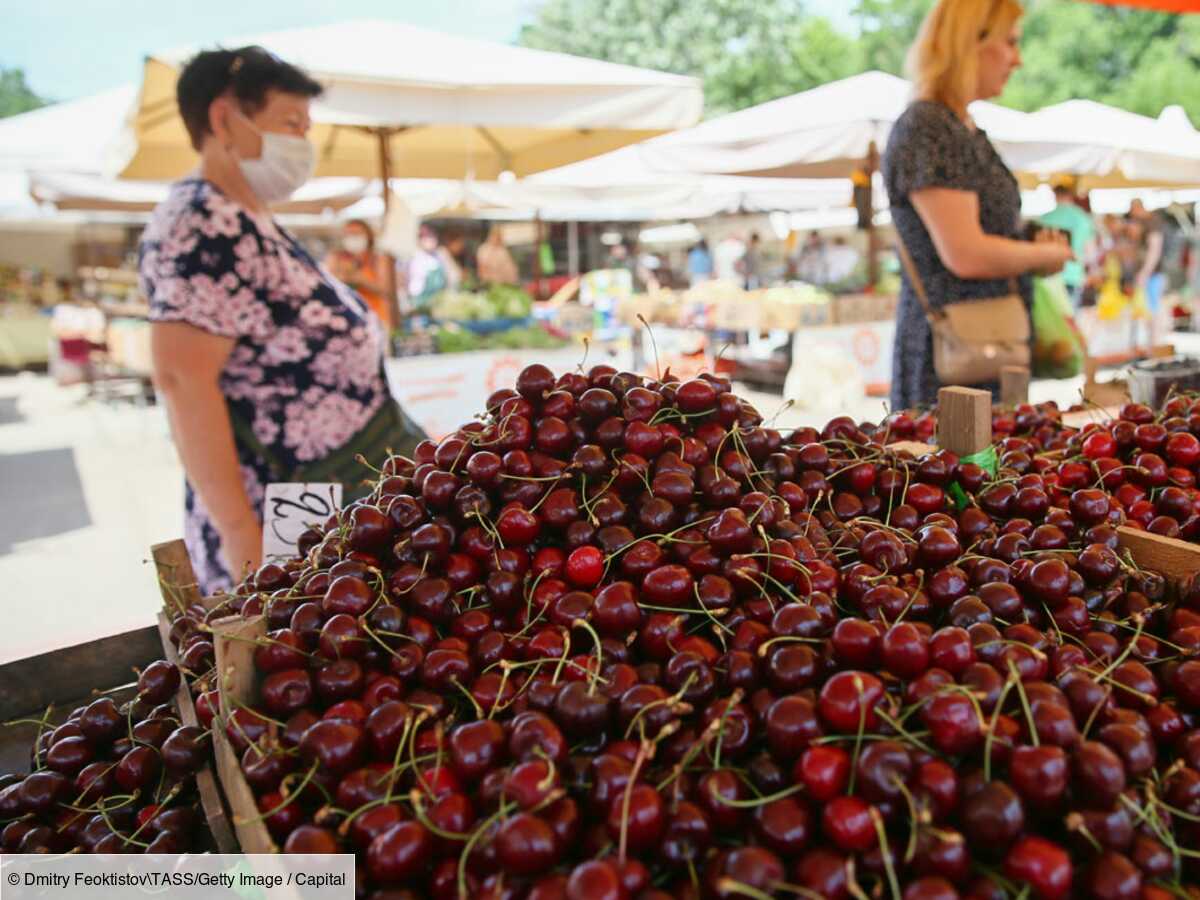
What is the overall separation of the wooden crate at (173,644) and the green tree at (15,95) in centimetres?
4117

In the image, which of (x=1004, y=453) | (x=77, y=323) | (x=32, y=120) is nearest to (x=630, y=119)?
(x=1004, y=453)

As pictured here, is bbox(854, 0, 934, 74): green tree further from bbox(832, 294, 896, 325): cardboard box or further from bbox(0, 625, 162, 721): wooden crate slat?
bbox(0, 625, 162, 721): wooden crate slat

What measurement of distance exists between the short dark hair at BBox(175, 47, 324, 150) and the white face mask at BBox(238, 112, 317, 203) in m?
0.08

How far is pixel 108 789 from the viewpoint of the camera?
117 centimetres

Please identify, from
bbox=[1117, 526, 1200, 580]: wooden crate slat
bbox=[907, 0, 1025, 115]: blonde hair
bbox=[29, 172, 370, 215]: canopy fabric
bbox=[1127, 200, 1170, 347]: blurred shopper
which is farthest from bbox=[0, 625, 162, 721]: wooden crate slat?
bbox=[1127, 200, 1170, 347]: blurred shopper

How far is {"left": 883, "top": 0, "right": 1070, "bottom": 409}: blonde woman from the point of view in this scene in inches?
104

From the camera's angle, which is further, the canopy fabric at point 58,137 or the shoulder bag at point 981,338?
the canopy fabric at point 58,137

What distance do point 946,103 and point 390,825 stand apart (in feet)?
8.76

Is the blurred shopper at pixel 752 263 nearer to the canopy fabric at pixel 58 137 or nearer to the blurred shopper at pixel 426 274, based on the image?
the blurred shopper at pixel 426 274

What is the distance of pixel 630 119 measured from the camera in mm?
4125

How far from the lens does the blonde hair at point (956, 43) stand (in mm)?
2664

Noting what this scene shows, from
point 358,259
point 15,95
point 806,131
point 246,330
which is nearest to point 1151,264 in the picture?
point 806,131

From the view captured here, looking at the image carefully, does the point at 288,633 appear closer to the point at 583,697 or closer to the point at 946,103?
the point at 583,697

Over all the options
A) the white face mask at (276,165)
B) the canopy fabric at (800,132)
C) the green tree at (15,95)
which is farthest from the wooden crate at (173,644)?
the green tree at (15,95)
